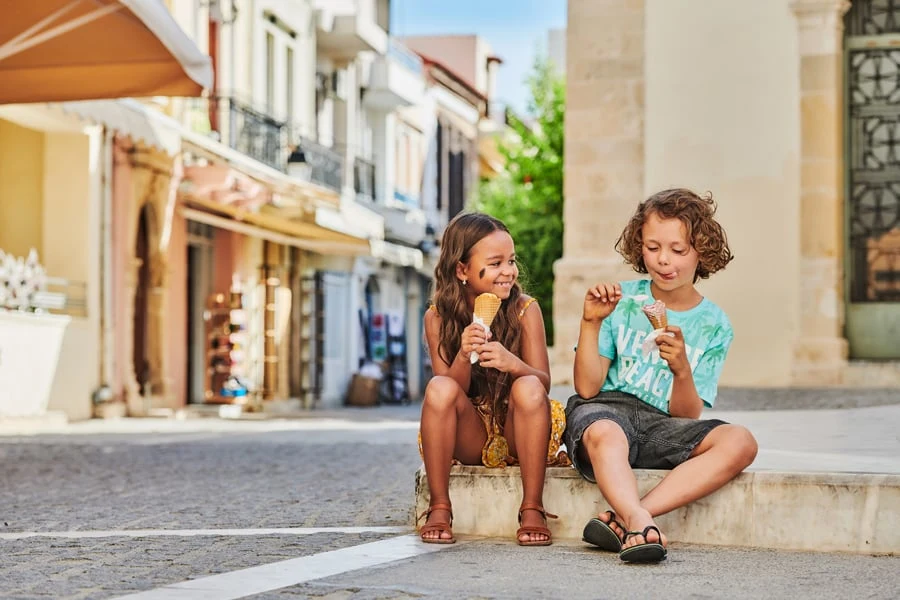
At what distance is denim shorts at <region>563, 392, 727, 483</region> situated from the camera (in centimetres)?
562

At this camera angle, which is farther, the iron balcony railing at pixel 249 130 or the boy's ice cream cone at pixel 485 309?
the iron balcony railing at pixel 249 130

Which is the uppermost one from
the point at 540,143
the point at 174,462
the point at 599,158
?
the point at 540,143

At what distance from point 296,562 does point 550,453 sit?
1.19 meters

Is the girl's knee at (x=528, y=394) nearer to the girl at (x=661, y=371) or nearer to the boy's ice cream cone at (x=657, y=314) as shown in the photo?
the girl at (x=661, y=371)

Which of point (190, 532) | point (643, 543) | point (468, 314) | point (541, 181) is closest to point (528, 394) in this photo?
point (468, 314)

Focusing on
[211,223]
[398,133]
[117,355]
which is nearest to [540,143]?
[398,133]

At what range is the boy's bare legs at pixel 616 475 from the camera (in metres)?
5.14

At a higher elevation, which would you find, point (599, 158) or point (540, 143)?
point (540, 143)

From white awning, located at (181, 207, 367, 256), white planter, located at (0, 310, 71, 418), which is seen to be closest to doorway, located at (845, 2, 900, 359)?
white planter, located at (0, 310, 71, 418)

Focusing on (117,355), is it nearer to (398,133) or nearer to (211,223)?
(211,223)

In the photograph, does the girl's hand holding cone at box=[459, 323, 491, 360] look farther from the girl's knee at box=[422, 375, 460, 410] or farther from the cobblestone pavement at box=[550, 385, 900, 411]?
the cobblestone pavement at box=[550, 385, 900, 411]

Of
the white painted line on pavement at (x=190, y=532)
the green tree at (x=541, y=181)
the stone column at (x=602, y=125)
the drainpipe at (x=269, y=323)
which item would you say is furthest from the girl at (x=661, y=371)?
the green tree at (x=541, y=181)

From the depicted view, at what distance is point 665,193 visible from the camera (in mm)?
5805

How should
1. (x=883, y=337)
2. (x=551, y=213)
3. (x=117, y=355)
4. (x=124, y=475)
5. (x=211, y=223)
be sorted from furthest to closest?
(x=551, y=213), (x=211, y=223), (x=117, y=355), (x=883, y=337), (x=124, y=475)
